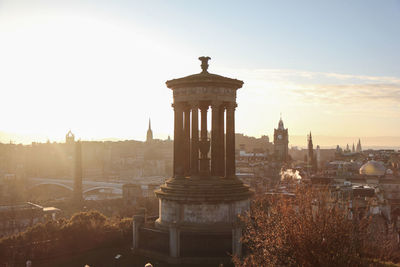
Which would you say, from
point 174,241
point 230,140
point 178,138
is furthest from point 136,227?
point 230,140

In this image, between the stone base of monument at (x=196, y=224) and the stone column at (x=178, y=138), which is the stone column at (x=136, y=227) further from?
the stone column at (x=178, y=138)

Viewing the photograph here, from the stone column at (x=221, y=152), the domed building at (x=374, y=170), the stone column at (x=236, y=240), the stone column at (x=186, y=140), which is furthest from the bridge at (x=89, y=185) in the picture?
the stone column at (x=236, y=240)

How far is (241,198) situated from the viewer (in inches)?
712

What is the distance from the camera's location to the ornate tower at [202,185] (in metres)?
16.8

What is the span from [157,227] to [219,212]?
104 inches

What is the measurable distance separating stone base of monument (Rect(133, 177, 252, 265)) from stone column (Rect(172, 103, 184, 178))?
0.54 m

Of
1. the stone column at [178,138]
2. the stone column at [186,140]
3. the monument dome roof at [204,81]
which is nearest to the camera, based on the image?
the monument dome roof at [204,81]

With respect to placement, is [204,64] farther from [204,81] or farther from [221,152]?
[221,152]

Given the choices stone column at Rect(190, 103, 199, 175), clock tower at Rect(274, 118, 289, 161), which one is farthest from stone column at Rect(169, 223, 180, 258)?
clock tower at Rect(274, 118, 289, 161)

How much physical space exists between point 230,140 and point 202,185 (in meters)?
2.75

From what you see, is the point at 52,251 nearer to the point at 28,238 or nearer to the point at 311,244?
the point at 28,238

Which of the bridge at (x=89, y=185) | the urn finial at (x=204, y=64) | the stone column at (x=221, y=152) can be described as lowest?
the bridge at (x=89, y=185)

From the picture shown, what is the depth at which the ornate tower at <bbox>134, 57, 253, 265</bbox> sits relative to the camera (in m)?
16.8

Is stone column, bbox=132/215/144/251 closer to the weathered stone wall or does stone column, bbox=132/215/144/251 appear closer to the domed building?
the weathered stone wall
